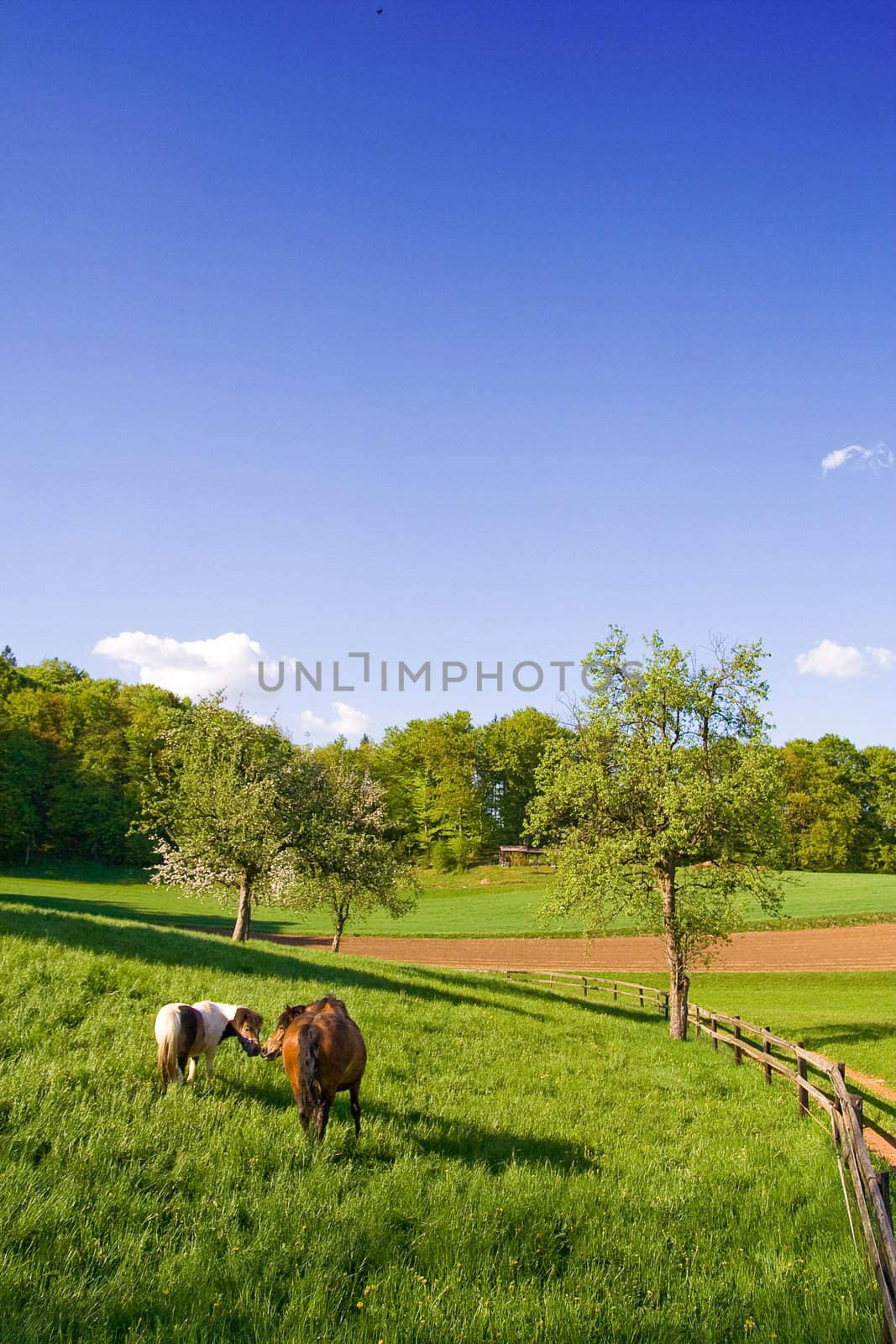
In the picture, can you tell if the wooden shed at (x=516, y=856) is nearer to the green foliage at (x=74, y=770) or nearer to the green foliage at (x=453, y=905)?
the green foliage at (x=453, y=905)

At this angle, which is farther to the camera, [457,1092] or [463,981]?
[463,981]

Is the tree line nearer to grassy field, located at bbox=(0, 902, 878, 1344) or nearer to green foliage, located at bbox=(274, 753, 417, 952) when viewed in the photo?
green foliage, located at bbox=(274, 753, 417, 952)

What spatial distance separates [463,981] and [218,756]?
17092mm

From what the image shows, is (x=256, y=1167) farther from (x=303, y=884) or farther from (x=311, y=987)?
(x=303, y=884)

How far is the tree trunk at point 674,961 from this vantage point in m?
23.7

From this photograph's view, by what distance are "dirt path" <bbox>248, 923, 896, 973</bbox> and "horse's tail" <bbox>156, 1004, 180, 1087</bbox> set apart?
37767mm

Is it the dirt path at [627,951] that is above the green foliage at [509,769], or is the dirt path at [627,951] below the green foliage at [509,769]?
below

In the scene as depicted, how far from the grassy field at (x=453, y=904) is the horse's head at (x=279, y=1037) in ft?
144

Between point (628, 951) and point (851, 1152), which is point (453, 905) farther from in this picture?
point (851, 1152)

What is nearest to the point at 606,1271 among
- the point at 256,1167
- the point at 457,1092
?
the point at 256,1167

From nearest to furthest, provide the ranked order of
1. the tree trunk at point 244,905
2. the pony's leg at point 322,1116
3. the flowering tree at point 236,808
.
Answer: the pony's leg at point 322,1116 < the tree trunk at point 244,905 < the flowering tree at point 236,808

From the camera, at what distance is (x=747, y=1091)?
50.6 ft

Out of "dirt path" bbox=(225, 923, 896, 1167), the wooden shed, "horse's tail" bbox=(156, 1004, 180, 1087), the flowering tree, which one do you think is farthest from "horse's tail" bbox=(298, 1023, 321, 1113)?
the wooden shed

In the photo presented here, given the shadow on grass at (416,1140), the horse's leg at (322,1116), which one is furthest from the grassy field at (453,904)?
the horse's leg at (322,1116)
